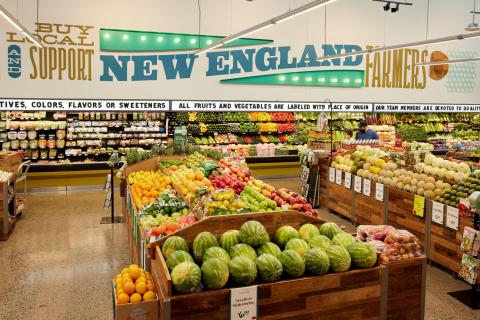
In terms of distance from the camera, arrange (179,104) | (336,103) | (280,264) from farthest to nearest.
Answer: (336,103) < (179,104) < (280,264)

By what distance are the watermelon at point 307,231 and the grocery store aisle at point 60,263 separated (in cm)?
220

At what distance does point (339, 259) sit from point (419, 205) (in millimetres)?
3374

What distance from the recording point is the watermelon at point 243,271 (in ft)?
9.57

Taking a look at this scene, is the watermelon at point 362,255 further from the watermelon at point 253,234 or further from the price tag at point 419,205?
the price tag at point 419,205

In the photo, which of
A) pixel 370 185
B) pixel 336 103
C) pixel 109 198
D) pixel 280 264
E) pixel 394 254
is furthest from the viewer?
pixel 336 103

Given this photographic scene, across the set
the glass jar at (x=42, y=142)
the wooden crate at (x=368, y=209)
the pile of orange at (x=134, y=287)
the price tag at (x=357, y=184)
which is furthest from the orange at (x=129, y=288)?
the glass jar at (x=42, y=142)

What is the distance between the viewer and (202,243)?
3.21m

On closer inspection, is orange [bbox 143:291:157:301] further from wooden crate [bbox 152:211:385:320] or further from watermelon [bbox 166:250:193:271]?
watermelon [bbox 166:250:193:271]

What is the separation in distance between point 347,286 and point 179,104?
9.26 m

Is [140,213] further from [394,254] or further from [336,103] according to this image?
[336,103]

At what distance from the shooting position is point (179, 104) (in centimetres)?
1185

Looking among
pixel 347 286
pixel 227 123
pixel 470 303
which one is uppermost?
pixel 227 123

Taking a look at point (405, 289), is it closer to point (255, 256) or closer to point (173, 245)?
point (255, 256)

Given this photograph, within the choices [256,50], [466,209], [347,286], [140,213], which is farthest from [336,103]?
[347,286]
